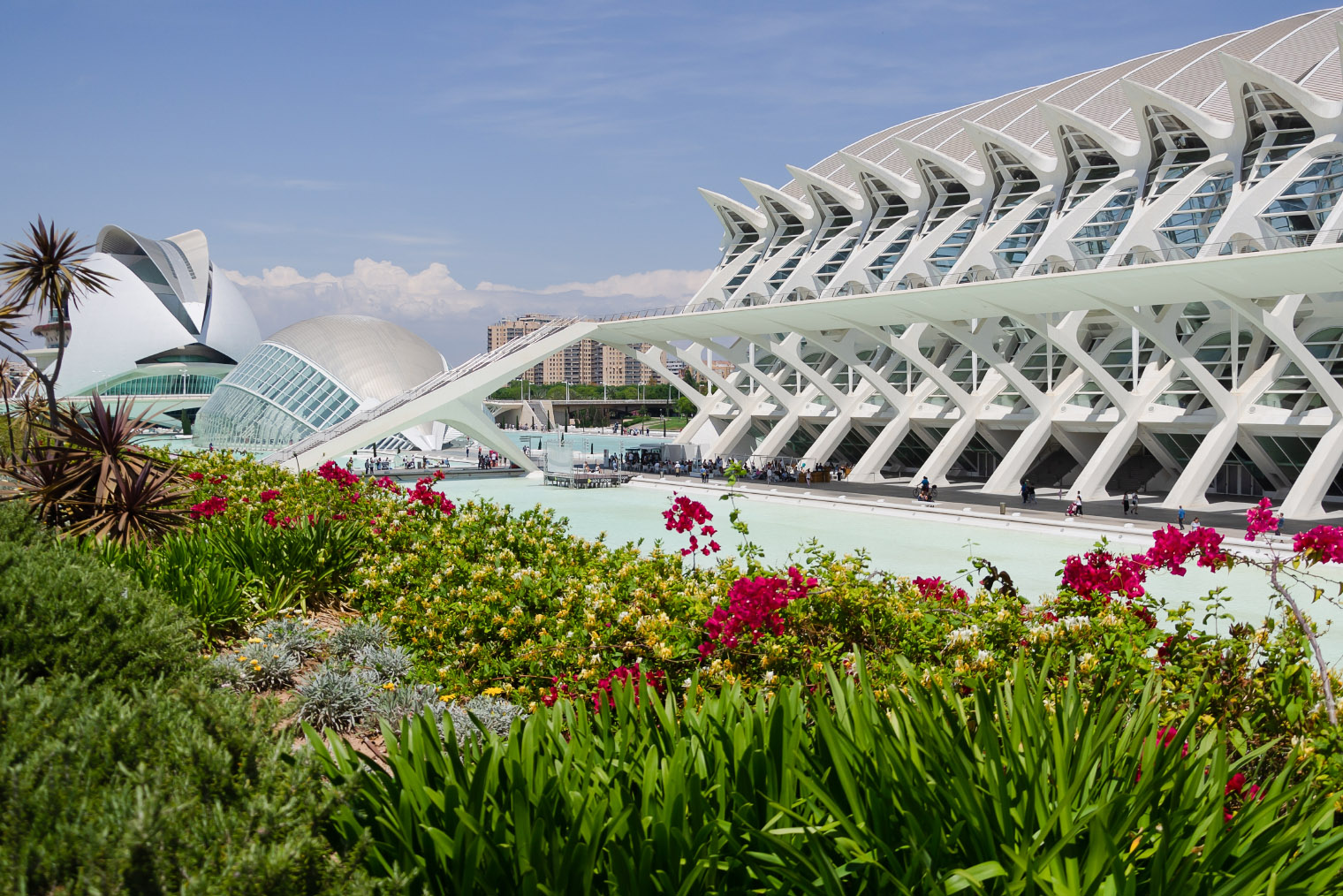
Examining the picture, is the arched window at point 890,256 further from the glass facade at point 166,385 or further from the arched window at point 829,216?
the glass facade at point 166,385

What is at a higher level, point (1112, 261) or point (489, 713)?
point (1112, 261)

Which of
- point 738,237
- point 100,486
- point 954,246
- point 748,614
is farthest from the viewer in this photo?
point 738,237

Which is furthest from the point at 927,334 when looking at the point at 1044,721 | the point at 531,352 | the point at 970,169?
the point at 1044,721

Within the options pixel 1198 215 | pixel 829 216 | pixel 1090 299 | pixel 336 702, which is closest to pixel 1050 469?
pixel 1198 215

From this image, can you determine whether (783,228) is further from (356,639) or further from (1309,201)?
(356,639)

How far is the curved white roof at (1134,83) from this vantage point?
3338 cm

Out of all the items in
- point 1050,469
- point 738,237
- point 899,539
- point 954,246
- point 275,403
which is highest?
point 738,237

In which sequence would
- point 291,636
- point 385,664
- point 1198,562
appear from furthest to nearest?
point 291,636, point 385,664, point 1198,562

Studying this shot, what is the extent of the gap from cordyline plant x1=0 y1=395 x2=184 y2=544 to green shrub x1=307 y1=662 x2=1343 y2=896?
24.2 ft

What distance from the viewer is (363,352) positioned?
45844 millimetres

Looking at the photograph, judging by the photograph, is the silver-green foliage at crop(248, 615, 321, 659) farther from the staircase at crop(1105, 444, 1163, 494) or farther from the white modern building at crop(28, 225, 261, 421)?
the white modern building at crop(28, 225, 261, 421)

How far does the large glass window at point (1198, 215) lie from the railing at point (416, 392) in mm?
19369

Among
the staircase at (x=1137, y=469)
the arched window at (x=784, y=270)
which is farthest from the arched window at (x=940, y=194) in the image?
the staircase at (x=1137, y=469)

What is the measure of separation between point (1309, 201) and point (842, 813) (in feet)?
98.8
